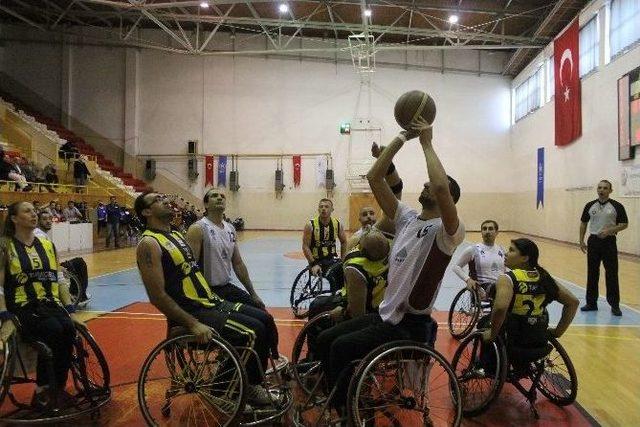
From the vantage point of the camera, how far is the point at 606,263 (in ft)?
17.8

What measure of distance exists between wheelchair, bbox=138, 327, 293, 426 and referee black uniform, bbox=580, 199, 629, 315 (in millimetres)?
4071

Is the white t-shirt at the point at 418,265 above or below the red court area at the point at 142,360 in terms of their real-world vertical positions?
above

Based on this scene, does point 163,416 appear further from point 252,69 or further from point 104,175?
point 252,69

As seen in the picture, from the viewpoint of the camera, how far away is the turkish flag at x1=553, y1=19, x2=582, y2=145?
41.9 ft

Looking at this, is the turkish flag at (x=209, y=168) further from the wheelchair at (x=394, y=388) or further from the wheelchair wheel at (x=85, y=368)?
the wheelchair at (x=394, y=388)

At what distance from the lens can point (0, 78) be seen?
19.7 metres

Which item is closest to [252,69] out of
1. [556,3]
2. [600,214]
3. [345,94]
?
[345,94]

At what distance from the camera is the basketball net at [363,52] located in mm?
14809

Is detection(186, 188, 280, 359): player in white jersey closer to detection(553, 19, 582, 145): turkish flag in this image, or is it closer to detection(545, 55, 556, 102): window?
detection(553, 19, 582, 145): turkish flag

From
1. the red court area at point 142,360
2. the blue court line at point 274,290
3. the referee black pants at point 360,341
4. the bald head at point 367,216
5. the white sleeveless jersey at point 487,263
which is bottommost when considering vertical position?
the red court area at point 142,360

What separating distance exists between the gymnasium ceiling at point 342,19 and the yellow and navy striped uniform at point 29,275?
10.6 metres

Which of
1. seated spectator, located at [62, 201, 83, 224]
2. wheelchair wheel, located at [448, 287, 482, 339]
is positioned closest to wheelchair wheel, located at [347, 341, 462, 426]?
wheelchair wheel, located at [448, 287, 482, 339]

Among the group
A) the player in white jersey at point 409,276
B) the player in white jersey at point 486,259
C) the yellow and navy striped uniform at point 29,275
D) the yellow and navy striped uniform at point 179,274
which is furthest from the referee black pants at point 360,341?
the player in white jersey at point 486,259

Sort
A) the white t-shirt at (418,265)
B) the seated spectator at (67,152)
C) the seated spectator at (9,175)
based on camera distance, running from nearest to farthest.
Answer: the white t-shirt at (418,265)
the seated spectator at (9,175)
the seated spectator at (67,152)
